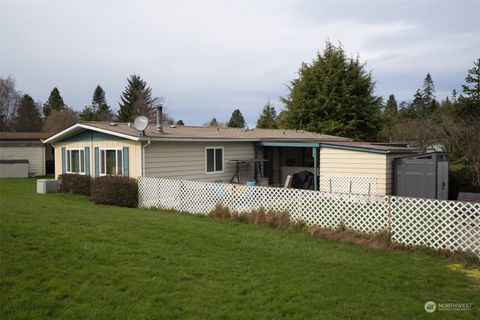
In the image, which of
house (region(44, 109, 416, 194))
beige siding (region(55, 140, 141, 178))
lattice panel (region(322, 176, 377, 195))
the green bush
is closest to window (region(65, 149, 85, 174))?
house (region(44, 109, 416, 194))

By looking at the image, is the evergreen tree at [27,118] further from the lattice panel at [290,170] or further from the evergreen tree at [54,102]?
the lattice panel at [290,170]

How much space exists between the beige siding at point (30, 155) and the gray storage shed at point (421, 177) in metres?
23.3

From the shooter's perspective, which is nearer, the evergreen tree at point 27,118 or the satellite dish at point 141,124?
the satellite dish at point 141,124

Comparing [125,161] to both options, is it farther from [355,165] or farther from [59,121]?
[59,121]

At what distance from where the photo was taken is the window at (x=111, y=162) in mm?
14648

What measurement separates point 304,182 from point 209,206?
7.98 metres

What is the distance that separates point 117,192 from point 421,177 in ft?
32.2

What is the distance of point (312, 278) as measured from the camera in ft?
18.6

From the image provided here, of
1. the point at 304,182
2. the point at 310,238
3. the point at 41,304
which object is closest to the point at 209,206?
the point at 310,238

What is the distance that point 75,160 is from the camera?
16.8 meters

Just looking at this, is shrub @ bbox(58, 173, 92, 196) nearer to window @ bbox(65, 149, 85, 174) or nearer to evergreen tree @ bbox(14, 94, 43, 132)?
window @ bbox(65, 149, 85, 174)

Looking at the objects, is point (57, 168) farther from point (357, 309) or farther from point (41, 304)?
point (357, 309)

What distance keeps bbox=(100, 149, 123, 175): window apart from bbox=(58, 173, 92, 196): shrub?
0.72 m

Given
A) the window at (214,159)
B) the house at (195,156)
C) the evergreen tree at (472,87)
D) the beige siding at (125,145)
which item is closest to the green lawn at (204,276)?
the beige siding at (125,145)
